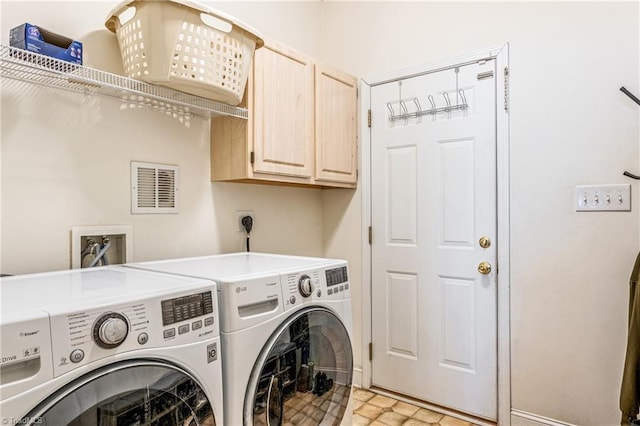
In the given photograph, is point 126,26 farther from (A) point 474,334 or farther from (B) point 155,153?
(A) point 474,334

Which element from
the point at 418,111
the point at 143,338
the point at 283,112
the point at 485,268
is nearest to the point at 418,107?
the point at 418,111

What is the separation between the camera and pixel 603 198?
1883mm

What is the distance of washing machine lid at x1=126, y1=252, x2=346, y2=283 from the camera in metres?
1.37

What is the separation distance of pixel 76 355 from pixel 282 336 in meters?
0.66

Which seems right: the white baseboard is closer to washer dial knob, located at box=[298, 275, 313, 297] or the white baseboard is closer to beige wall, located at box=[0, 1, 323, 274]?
washer dial knob, located at box=[298, 275, 313, 297]

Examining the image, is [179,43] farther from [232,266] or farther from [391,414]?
[391,414]

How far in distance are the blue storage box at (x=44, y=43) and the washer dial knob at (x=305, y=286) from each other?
110 centimetres

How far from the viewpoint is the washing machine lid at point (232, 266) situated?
1.37m

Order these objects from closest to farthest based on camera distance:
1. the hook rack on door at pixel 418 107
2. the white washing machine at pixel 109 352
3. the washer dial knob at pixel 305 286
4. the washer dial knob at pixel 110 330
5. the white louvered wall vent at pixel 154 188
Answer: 1. the white washing machine at pixel 109 352
2. the washer dial knob at pixel 110 330
3. the washer dial knob at pixel 305 286
4. the white louvered wall vent at pixel 154 188
5. the hook rack on door at pixel 418 107

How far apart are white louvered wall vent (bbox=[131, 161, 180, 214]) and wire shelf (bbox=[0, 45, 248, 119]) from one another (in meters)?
0.28

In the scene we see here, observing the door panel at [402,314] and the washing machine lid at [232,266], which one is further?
the door panel at [402,314]

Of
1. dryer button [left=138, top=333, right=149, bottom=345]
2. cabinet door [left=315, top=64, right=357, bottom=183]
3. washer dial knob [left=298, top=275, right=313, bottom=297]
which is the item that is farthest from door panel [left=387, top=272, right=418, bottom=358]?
dryer button [left=138, top=333, right=149, bottom=345]

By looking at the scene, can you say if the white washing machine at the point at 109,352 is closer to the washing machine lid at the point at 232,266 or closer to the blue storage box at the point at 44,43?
the washing machine lid at the point at 232,266

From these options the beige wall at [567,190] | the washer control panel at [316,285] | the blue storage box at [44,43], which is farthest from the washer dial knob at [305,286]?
the beige wall at [567,190]
